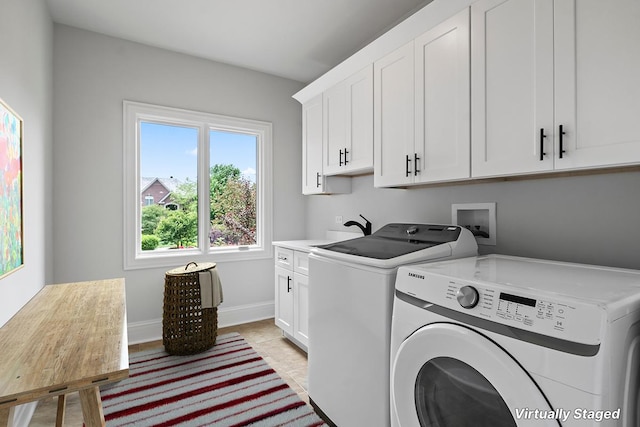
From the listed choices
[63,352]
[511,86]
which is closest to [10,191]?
[63,352]

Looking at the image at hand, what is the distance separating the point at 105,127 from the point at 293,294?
87.7 inches

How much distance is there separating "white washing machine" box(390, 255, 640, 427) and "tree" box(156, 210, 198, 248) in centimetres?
262

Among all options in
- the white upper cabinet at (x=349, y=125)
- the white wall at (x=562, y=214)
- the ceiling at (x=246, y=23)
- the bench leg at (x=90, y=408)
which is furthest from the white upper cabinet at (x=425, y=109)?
the bench leg at (x=90, y=408)

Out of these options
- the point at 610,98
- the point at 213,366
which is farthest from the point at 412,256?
the point at 213,366

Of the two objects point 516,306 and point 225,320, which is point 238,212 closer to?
point 225,320

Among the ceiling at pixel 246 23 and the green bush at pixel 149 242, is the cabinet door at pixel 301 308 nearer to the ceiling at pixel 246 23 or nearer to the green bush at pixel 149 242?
the green bush at pixel 149 242

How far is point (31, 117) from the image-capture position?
2057 millimetres

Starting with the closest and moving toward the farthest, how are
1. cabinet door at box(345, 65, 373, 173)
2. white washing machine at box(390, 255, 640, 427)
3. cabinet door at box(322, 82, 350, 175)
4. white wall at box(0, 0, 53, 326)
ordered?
white washing machine at box(390, 255, 640, 427) < white wall at box(0, 0, 53, 326) < cabinet door at box(345, 65, 373, 173) < cabinet door at box(322, 82, 350, 175)

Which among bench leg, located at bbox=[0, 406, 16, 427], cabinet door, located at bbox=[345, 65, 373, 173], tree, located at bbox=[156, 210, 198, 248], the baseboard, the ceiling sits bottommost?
the baseboard

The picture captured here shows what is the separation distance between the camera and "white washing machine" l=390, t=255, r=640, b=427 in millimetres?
804

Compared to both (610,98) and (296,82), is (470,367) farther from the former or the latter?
(296,82)

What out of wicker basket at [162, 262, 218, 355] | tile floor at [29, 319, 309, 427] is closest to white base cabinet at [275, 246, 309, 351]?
tile floor at [29, 319, 309, 427]

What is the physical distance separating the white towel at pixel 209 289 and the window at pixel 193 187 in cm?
65

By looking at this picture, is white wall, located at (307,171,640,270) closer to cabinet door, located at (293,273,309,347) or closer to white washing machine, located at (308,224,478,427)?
white washing machine, located at (308,224,478,427)
